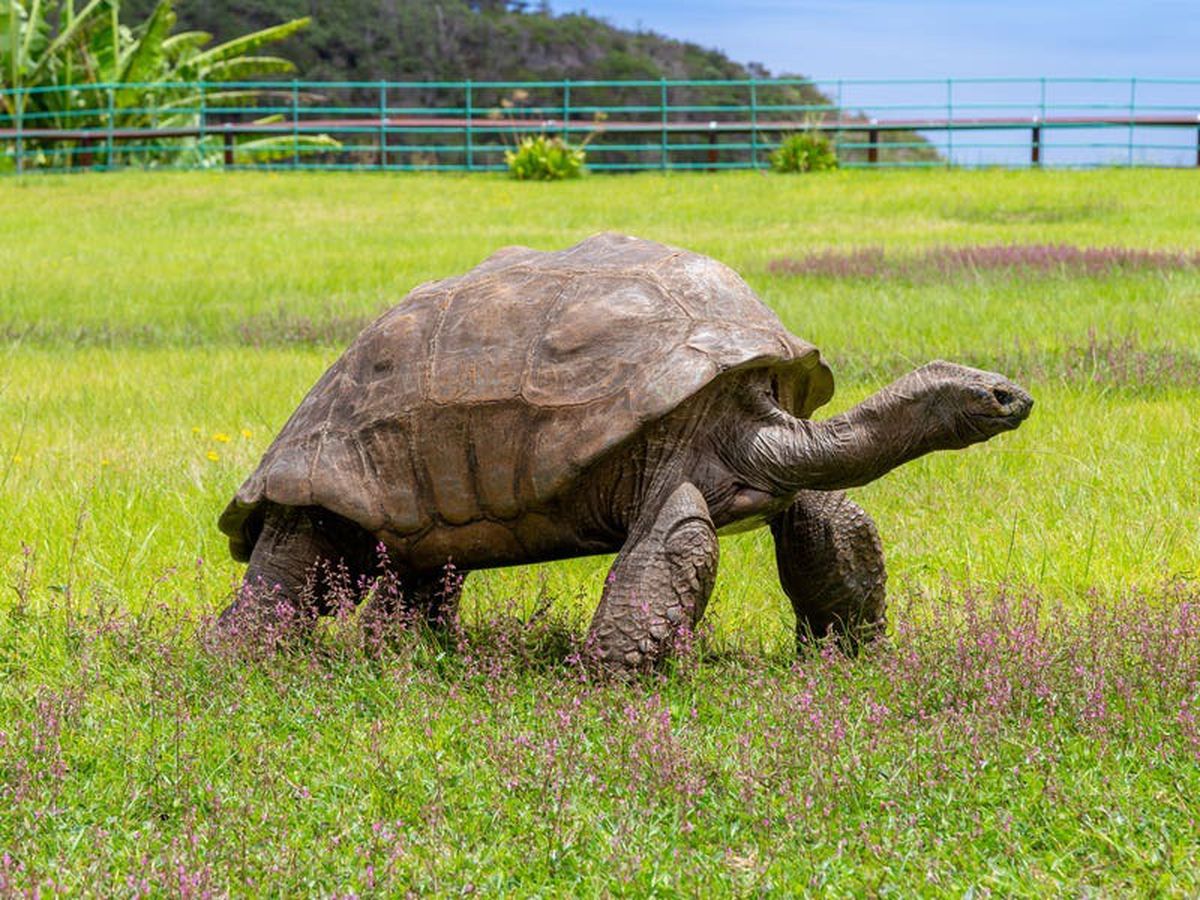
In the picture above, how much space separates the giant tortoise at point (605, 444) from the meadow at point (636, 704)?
26cm

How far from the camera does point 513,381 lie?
189 inches

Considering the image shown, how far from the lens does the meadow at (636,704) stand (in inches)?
136

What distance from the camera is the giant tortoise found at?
4.57 metres

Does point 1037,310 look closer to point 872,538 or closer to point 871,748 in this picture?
point 872,538

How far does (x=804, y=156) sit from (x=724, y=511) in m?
27.8

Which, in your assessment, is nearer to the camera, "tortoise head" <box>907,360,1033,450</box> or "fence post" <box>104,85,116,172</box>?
"tortoise head" <box>907,360,1033,450</box>

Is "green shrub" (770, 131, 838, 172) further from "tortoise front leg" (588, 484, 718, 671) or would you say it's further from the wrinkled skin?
"tortoise front leg" (588, 484, 718, 671)

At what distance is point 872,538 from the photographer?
16.8ft

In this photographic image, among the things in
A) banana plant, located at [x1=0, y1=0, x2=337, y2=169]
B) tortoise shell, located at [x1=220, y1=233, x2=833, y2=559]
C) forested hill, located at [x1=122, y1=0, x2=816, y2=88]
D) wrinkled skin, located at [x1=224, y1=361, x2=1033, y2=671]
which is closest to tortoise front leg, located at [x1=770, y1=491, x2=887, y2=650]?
wrinkled skin, located at [x1=224, y1=361, x2=1033, y2=671]

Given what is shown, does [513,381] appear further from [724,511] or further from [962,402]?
[962,402]

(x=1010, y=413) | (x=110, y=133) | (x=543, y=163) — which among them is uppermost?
(x=110, y=133)

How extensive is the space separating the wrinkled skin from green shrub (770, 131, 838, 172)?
27.3 meters

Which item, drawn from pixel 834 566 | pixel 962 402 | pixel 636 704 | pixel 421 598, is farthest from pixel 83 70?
pixel 636 704

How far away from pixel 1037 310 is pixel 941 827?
901 cm
